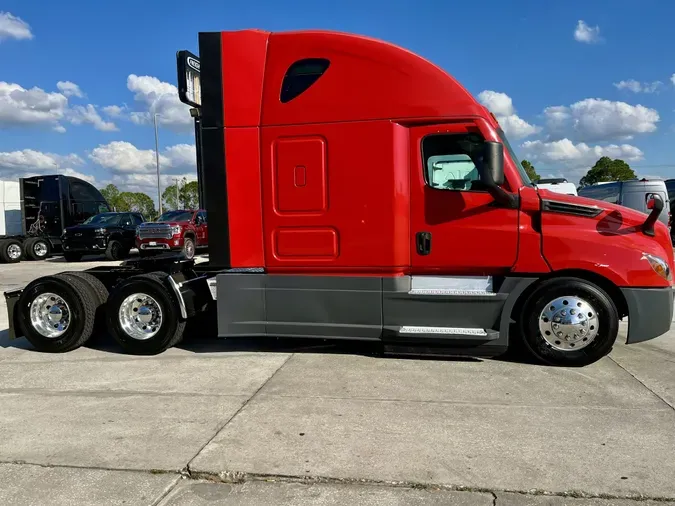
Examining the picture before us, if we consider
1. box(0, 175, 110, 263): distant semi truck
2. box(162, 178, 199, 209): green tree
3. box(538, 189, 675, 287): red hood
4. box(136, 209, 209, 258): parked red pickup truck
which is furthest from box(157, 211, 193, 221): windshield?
box(162, 178, 199, 209): green tree

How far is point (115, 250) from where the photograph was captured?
1767 cm

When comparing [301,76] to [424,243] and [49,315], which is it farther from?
[49,315]

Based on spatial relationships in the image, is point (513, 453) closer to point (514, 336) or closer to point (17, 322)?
point (514, 336)

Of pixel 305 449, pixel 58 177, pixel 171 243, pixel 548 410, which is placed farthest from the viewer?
pixel 58 177

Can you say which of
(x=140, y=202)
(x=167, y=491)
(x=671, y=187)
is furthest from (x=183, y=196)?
(x=167, y=491)

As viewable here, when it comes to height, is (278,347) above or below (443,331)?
below

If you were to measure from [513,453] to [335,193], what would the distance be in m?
2.97

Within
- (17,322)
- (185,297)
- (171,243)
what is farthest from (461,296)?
(171,243)

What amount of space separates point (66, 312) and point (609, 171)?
54.1 metres

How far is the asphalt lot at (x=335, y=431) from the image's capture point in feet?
9.85

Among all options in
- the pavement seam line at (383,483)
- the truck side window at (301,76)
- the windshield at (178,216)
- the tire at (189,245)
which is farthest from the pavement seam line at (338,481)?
the windshield at (178,216)

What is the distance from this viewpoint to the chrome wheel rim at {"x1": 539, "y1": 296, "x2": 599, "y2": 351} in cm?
504

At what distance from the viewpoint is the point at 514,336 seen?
552cm

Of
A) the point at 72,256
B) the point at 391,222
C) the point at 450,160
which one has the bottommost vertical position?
the point at 72,256
